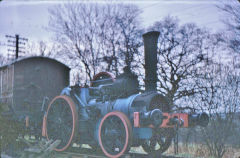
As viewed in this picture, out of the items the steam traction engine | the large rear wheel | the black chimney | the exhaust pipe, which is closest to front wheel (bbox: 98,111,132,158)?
the steam traction engine

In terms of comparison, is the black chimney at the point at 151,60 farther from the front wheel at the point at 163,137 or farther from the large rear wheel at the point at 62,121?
the large rear wheel at the point at 62,121

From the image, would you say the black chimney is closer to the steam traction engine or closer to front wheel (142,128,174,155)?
the steam traction engine

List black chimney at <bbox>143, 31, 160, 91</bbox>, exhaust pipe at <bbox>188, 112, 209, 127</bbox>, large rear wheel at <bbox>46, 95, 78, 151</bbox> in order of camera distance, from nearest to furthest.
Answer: exhaust pipe at <bbox>188, 112, 209, 127</bbox>
black chimney at <bbox>143, 31, 160, 91</bbox>
large rear wheel at <bbox>46, 95, 78, 151</bbox>

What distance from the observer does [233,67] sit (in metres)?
6.39

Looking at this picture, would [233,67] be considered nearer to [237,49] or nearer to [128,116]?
[237,49]

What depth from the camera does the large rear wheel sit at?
22.4ft

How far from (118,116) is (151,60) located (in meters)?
1.48

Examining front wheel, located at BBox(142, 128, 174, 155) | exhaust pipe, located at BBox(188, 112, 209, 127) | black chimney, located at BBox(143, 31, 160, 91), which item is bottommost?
Result: front wheel, located at BBox(142, 128, 174, 155)

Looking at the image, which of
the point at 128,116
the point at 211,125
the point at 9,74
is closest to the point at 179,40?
the point at 211,125

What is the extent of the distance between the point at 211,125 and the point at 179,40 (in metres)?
3.24

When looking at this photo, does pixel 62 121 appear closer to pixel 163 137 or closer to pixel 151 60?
pixel 163 137

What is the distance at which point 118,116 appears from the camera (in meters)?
5.84

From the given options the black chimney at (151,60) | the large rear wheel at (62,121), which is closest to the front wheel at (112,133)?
the large rear wheel at (62,121)

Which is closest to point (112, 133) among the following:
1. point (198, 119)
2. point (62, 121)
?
point (62, 121)
